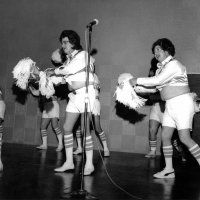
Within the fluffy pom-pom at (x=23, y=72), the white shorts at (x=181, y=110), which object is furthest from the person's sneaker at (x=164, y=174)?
the fluffy pom-pom at (x=23, y=72)

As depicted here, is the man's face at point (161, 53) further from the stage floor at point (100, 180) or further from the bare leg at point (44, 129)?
the bare leg at point (44, 129)

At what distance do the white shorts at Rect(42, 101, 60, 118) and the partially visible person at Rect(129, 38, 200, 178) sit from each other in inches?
89.1

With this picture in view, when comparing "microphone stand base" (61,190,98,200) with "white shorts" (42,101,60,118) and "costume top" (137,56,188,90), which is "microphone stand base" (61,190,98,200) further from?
"white shorts" (42,101,60,118)

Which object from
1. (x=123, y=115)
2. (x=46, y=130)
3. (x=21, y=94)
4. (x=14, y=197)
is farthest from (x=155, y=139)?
(x=14, y=197)

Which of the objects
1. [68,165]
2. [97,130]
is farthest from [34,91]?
[68,165]

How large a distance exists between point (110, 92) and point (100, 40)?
36.5 inches

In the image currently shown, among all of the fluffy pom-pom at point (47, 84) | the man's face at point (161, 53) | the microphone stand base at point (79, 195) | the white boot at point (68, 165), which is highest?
the man's face at point (161, 53)

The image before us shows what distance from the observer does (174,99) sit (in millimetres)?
3777

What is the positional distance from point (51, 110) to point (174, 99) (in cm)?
255

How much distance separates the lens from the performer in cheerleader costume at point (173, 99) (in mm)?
3699

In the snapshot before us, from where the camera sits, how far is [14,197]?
276 cm

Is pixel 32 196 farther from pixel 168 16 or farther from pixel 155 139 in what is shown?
pixel 168 16

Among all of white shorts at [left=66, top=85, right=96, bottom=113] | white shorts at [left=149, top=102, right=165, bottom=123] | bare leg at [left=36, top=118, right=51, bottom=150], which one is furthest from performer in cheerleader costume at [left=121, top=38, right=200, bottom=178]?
bare leg at [left=36, top=118, right=51, bottom=150]

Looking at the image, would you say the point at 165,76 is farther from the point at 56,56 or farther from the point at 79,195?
the point at 56,56
